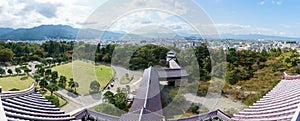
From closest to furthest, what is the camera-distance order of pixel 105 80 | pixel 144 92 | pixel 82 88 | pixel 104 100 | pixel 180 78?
1. pixel 144 92
2. pixel 104 100
3. pixel 82 88
4. pixel 180 78
5. pixel 105 80

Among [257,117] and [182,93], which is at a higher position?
[257,117]

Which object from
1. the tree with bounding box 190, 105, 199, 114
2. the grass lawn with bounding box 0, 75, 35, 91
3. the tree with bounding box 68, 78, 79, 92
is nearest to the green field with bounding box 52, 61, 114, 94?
the tree with bounding box 68, 78, 79, 92

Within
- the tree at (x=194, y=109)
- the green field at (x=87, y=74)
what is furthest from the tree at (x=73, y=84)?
the tree at (x=194, y=109)

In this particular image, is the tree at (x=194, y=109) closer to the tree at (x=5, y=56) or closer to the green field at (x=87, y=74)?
the green field at (x=87, y=74)

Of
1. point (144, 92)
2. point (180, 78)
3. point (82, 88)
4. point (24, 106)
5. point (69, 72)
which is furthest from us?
point (69, 72)

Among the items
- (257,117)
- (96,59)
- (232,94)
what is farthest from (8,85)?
(257,117)

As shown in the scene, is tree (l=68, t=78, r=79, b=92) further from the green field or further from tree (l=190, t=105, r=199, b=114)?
tree (l=190, t=105, r=199, b=114)

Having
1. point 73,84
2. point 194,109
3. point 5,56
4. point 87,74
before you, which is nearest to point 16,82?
point 73,84

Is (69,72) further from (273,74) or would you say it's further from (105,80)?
(273,74)
